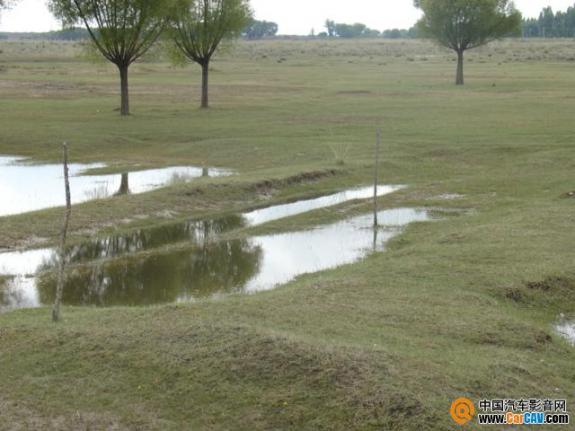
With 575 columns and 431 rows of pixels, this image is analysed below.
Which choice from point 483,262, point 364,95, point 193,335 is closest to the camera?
point 193,335

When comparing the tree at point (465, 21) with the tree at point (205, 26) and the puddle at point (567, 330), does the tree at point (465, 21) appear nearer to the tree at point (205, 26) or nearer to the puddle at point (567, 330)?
the tree at point (205, 26)

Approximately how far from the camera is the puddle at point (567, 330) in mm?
11273

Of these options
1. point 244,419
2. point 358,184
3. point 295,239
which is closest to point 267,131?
point 358,184

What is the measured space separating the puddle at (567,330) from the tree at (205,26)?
110 feet

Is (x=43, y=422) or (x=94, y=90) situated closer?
(x=43, y=422)

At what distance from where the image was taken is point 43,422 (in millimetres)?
8180

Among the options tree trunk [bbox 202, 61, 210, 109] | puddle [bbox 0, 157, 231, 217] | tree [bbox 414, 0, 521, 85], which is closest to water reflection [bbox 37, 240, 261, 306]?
puddle [bbox 0, 157, 231, 217]

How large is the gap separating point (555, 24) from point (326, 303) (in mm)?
189150

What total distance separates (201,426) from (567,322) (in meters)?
6.77

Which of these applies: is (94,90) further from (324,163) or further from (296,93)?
(324,163)

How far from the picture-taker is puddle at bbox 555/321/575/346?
11.3 meters

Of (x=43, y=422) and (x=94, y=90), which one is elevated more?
(x=94, y=90)

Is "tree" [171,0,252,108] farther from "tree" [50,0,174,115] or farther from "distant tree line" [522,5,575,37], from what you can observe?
"distant tree line" [522,5,575,37]

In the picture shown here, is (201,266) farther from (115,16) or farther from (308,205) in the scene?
(115,16)
